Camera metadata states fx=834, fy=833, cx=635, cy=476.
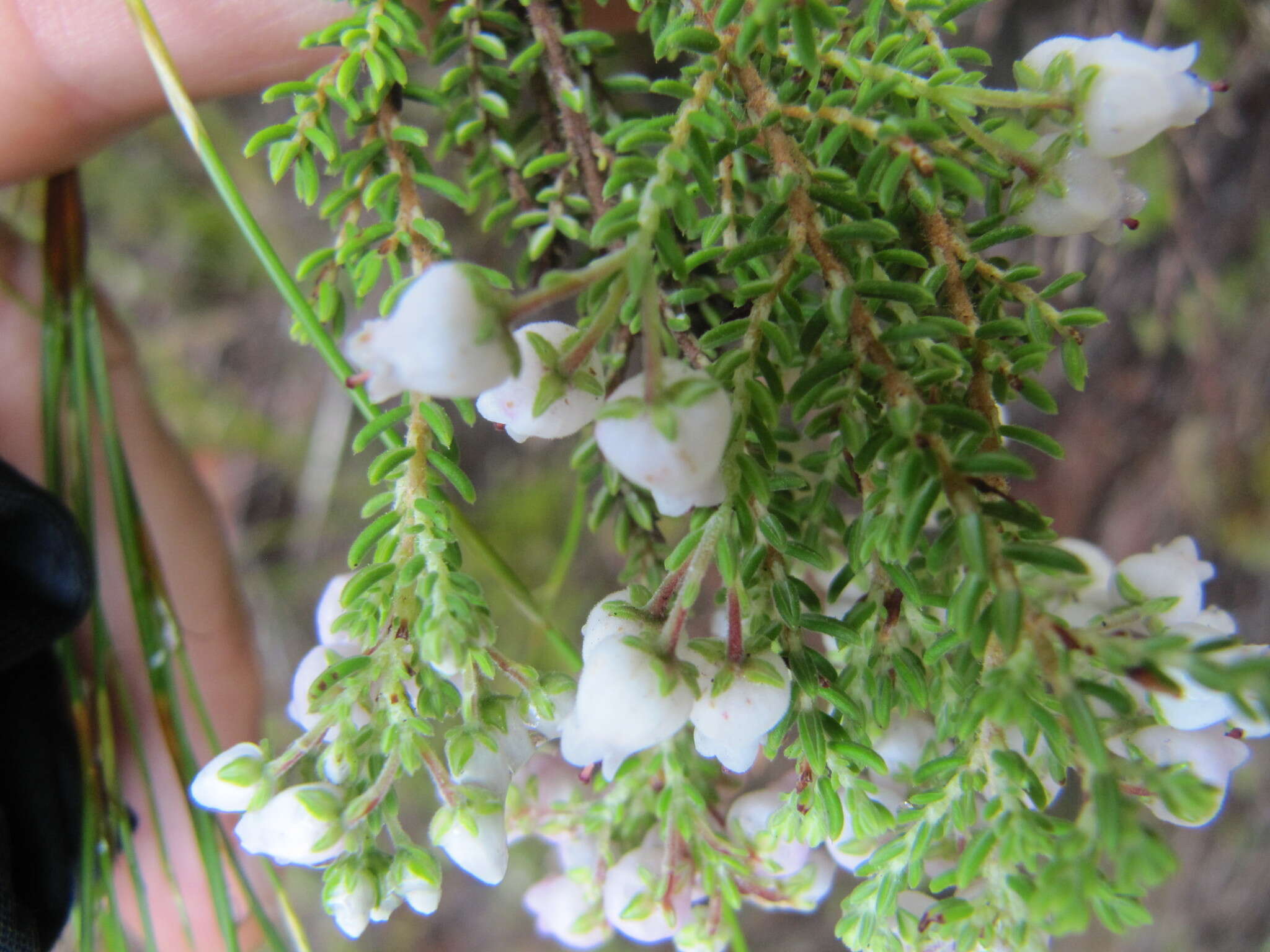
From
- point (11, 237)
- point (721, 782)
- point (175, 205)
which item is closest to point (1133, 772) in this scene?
point (721, 782)

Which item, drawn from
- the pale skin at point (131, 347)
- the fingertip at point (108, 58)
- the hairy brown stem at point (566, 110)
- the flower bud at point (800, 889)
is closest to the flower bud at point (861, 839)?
the flower bud at point (800, 889)

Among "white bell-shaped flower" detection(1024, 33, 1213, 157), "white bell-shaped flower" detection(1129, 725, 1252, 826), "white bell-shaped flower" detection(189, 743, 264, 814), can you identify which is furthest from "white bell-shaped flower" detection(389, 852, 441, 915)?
"white bell-shaped flower" detection(1024, 33, 1213, 157)

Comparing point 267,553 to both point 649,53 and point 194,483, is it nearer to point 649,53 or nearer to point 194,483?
point 194,483

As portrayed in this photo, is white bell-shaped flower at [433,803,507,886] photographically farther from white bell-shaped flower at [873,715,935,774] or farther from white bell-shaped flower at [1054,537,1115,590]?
white bell-shaped flower at [1054,537,1115,590]

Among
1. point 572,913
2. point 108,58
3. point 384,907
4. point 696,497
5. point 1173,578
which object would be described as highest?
point 108,58

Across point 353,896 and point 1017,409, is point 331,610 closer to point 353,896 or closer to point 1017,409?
point 353,896

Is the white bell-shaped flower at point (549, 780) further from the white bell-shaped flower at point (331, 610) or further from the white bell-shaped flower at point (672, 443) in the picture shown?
the white bell-shaped flower at point (672, 443)

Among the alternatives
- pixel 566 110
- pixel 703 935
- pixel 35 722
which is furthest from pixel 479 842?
pixel 35 722
